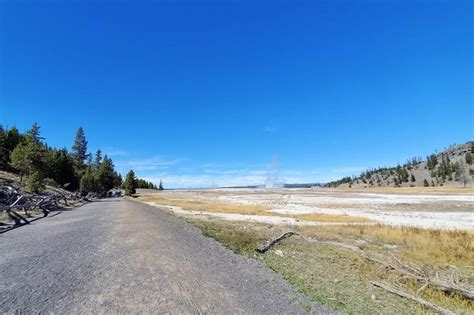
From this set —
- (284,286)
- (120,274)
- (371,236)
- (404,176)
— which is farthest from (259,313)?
(404,176)

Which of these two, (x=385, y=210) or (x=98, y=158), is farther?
(x=98, y=158)

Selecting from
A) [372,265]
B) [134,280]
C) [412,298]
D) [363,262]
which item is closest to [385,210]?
[363,262]

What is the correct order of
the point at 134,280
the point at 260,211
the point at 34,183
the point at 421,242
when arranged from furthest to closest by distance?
the point at 260,211
the point at 34,183
the point at 421,242
the point at 134,280

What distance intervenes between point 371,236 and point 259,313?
17281 mm

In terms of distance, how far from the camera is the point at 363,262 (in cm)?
1324

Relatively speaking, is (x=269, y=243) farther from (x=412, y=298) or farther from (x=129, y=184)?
(x=129, y=184)

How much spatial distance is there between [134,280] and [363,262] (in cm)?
1033

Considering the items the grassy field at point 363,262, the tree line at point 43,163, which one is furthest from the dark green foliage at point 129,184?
the grassy field at point 363,262

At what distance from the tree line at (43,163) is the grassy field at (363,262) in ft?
139

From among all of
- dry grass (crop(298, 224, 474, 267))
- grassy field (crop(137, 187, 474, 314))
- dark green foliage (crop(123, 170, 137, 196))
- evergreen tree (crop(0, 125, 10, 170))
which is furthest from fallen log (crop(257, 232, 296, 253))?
dark green foliage (crop(123, 170, 137, 196))

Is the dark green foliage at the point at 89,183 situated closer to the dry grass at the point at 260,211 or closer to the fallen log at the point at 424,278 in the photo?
the dry grass at the point at 260,211

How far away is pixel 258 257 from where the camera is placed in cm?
1312

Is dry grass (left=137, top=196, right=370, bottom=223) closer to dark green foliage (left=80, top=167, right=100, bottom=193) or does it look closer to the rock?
the rock

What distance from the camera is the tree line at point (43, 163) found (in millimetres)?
50250
